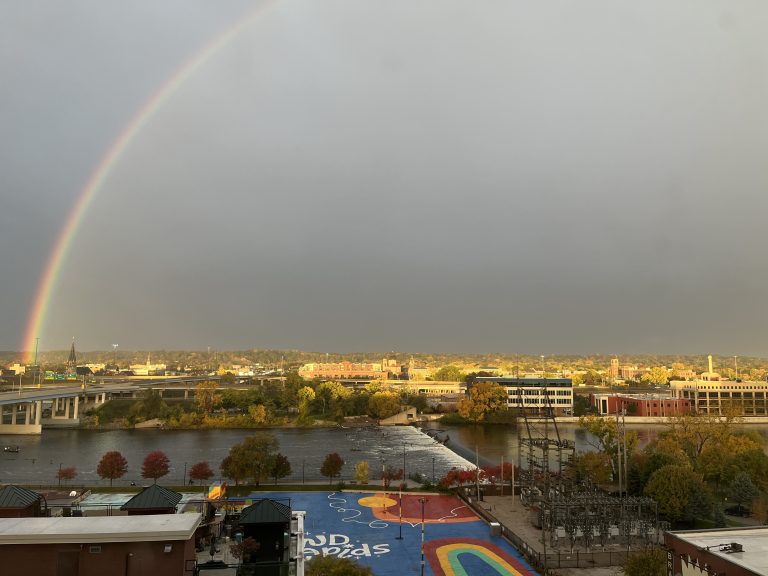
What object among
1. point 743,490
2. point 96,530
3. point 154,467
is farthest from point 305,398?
point 96,530

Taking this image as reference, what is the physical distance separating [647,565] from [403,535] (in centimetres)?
991

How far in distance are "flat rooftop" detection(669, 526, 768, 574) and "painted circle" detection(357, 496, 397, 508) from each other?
15.1m

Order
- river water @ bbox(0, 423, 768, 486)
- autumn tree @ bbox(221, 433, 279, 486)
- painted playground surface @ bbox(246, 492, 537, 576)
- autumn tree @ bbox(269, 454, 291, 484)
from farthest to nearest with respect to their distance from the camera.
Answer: river water @ bbox(0, 423, 768, 486) → autumn tree @ bbox(269, 454, 291, 484) → autumn tree @ bbox(221, 433, 279, 486) → painted playground surface @ bbox(246, 492, 537, 576)

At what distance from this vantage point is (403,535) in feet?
77.9

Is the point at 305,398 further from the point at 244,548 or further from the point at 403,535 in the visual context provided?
the point at 244,548

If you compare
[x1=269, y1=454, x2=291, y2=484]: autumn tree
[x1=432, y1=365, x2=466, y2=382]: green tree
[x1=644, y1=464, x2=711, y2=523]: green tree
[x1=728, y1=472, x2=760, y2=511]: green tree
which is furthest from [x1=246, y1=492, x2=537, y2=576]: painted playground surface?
[x1=432, y1=365, x2=466, y2=382]: green tree

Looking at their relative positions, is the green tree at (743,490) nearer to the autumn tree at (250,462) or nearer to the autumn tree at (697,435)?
the autumn tree at (697,435)

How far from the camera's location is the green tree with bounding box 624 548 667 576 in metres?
16.3

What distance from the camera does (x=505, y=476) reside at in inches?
1319

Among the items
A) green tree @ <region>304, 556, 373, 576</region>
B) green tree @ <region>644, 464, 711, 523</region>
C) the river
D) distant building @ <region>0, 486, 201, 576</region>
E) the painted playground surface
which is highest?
distant building @ <region>0, 486, 201, 576</region>

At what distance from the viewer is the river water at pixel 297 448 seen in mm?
41906

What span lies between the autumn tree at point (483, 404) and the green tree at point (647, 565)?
54.5 meters

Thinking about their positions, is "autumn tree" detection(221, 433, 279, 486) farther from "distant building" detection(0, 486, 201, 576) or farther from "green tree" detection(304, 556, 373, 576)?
"distant building" detection(0, 486, 201, 576)

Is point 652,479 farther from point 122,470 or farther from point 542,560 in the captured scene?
point 122,470
